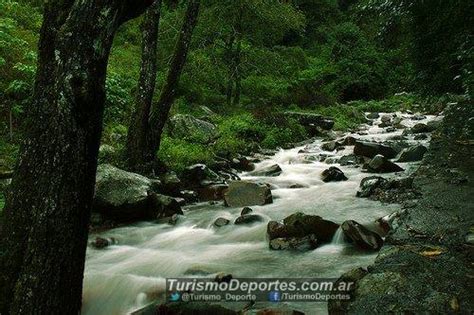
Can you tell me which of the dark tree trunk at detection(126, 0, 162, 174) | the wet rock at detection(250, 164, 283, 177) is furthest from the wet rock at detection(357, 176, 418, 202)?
the dark tree trunk at detection(126, 0, 162, 174)

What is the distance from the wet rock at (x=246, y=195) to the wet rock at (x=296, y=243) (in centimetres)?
244

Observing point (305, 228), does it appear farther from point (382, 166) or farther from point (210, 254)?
point (382, 166)

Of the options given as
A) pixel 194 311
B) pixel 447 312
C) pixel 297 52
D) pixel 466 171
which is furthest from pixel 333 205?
pixel 297 52

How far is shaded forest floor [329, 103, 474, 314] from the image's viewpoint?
9.91ft

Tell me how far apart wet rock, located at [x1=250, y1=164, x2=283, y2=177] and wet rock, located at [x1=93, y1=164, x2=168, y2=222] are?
4.31 metres

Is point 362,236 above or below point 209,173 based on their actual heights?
below

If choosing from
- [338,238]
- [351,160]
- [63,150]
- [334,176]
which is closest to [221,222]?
→ [338,238]

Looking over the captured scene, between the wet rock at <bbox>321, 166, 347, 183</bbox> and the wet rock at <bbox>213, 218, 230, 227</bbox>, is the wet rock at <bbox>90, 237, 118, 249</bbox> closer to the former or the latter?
the wet rock at <bbox>213, 218, 230, 227</bbox>

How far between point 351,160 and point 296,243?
7179mm

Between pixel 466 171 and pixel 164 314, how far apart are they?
4.98 metres

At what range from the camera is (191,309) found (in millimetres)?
4406

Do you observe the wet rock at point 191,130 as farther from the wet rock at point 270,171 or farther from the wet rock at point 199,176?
the wet rock at point 199,176

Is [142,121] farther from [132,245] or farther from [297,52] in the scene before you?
[297,52]

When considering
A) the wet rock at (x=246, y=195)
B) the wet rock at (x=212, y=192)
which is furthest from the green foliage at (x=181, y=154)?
the wet rock at (x=246, y=195)
